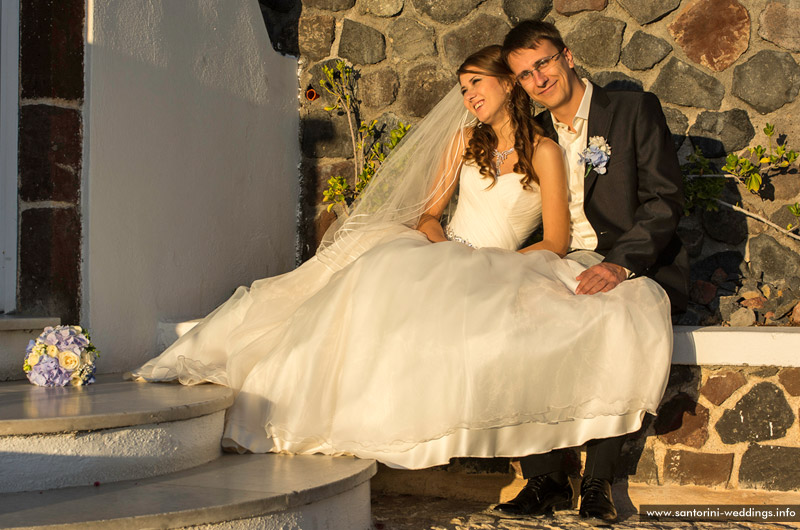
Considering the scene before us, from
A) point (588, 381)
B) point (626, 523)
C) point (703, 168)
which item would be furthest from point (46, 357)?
point (703, 168)

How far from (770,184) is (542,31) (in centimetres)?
151

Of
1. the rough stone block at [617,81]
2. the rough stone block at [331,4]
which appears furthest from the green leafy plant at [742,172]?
the rough stone block at [331,4]

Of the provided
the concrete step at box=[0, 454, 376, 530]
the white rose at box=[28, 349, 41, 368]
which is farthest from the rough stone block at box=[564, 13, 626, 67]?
the white rose at box=[28, 349, 41, 368]

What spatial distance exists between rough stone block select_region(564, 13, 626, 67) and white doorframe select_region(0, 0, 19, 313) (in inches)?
106

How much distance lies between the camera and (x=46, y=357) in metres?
2.99

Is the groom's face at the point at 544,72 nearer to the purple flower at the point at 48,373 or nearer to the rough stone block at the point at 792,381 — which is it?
the rough stone block at the point at 792,381

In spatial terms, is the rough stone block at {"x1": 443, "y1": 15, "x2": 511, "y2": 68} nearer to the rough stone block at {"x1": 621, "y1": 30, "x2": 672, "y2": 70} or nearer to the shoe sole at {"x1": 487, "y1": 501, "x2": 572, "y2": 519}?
the rough stone block at {"x1": 621, "y1": 30, "x2": 672, "y2": 70}

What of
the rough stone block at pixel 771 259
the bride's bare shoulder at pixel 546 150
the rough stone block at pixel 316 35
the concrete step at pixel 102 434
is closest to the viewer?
the concrete step at pixel 102 434

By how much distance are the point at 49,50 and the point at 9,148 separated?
0.43 m

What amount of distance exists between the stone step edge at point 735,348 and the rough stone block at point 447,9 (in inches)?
84.4

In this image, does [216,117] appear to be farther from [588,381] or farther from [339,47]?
[588,381]

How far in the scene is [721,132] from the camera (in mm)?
4094

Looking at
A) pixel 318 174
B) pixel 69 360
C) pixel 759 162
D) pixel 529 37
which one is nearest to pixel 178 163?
pixel 318 174

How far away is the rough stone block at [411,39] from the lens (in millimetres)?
4523
